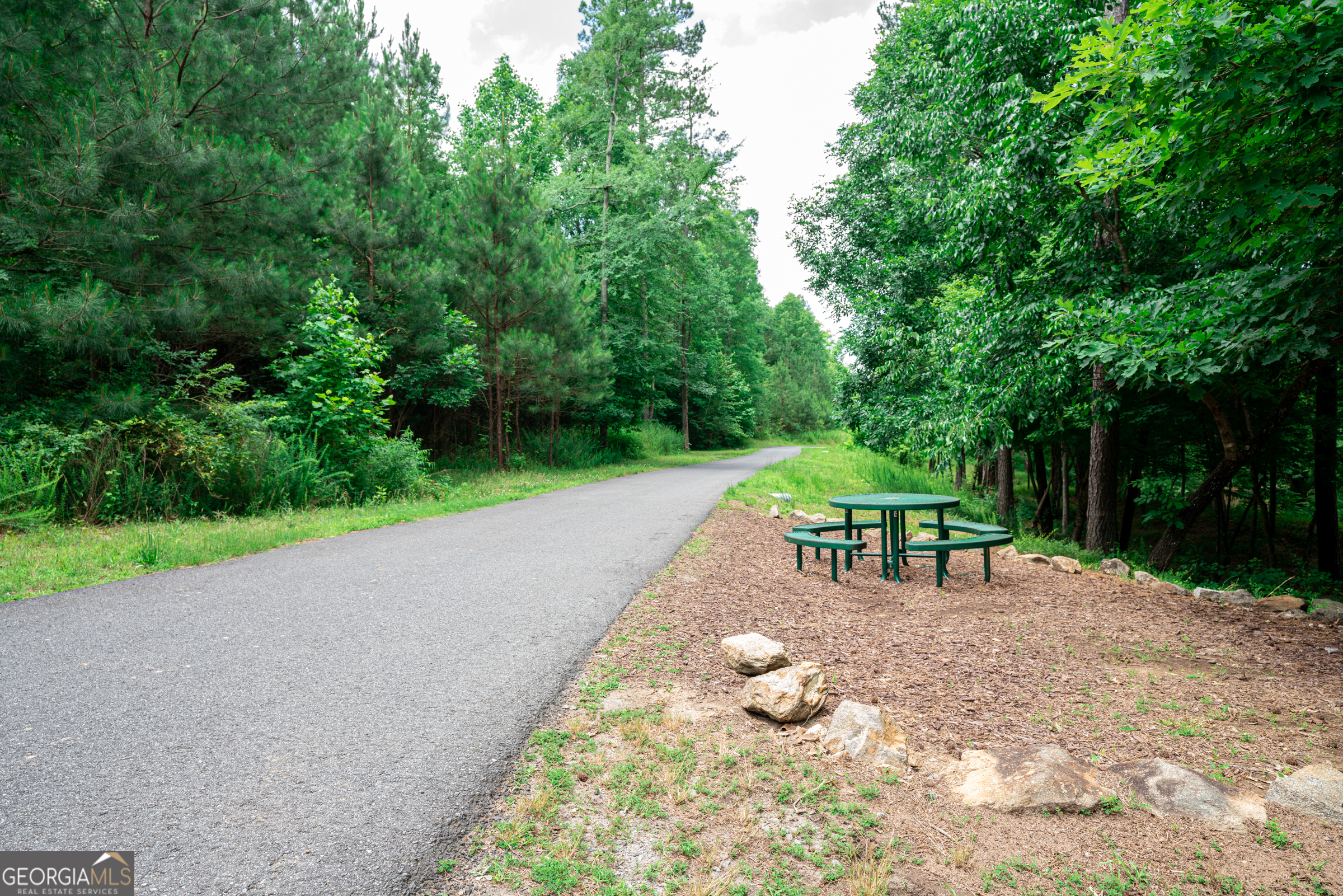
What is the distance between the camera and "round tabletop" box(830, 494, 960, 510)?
5762mm

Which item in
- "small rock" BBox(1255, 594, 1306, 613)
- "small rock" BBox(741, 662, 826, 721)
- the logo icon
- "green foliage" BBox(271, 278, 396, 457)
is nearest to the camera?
the logo icon

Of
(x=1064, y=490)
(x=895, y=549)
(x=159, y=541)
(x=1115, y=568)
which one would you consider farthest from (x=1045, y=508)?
(x=159, y=541)

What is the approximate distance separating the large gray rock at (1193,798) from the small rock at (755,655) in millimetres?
1595

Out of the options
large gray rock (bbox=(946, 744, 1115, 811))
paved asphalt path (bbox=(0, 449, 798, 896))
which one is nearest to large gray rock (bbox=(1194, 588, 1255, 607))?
large gray rock (bbox=(946, 744, 1115, 811))

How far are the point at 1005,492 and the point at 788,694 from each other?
1048 centimetres

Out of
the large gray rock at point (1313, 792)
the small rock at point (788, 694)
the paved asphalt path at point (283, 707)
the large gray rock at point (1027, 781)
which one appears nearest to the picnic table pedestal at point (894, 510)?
the paved asphalt path at point (283, 707)

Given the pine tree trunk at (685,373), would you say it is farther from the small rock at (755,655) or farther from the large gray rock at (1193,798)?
the large gray rock at (1193,798)

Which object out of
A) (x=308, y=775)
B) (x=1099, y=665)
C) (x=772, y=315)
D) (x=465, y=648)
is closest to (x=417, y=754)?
(x=308, y=775)

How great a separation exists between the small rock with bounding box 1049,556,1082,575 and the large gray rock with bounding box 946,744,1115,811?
15.4 ft

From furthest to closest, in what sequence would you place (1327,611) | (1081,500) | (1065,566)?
(1081,500) < (1065,566) < (1327,611)

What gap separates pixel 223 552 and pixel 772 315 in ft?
198

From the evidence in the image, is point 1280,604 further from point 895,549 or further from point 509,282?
point 509,282

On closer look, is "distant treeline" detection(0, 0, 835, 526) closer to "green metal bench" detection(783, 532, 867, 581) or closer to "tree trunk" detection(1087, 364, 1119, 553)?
"green metal bench" detection(783, 532, 867, 581)

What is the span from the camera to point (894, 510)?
19.0ft
